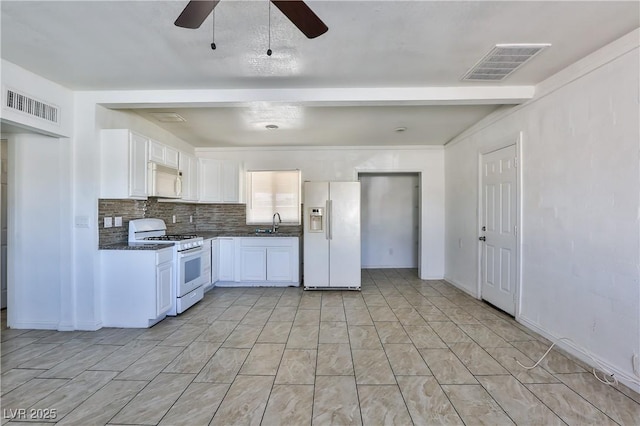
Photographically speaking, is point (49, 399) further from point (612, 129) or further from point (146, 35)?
point (612, 129)

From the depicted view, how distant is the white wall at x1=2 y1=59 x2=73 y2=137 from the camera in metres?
2.47

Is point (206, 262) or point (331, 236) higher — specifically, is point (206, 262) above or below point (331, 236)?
below

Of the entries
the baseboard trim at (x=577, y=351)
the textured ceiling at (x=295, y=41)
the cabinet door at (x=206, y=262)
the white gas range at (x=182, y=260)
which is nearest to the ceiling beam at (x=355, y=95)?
the textured ceiling at (x=295, y=41)

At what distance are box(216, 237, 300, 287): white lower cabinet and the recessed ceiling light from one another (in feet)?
6.51

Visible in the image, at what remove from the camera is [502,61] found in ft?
8.00

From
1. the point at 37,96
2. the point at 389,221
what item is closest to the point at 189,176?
the point at 37,96

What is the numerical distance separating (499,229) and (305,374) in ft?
9.58

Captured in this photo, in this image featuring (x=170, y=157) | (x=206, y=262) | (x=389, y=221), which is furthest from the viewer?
(x=389, y=221)

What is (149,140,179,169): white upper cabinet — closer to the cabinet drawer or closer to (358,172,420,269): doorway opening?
the cabinet drawer

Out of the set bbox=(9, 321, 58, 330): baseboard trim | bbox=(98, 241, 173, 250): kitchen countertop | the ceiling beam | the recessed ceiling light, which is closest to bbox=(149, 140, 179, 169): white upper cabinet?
the recessed ceiling light

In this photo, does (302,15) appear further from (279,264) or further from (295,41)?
(279,264)

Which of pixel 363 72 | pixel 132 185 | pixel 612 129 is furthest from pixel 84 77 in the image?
pixel 612 129

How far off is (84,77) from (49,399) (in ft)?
8.84

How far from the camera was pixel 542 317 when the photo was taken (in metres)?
2.93
